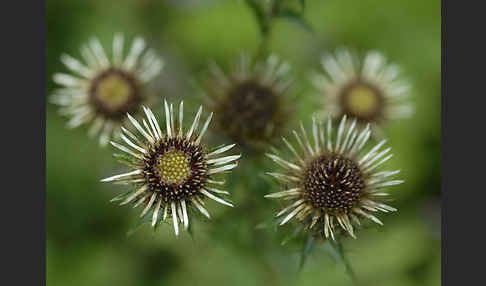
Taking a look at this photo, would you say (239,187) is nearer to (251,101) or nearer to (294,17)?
(251,101)

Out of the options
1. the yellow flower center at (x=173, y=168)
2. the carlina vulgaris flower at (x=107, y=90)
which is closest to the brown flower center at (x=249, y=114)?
the carlina vulgaris flower at (x=107, y=90)

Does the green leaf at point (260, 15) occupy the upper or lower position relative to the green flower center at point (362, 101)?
upper

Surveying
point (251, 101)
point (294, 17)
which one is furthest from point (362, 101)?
point (294, 17)

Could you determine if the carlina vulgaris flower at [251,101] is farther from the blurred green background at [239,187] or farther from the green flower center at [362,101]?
the green flower center at [362,101]

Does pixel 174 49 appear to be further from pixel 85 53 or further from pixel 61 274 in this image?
pixel 61 274

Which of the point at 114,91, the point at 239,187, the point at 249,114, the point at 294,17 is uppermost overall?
the point at 294,17


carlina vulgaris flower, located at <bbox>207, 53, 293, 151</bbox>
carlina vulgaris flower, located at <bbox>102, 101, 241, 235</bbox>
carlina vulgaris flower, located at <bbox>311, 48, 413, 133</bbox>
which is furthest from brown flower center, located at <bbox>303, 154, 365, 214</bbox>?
carlina vulgaris flower, located at <bbox>311, 48, 413, 133</bbox>
